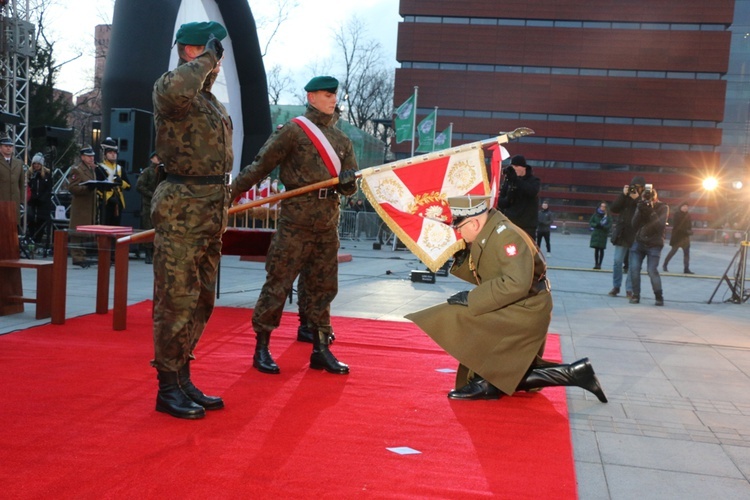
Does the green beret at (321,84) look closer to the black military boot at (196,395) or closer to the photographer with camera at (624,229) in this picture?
the black military boot at (196,395)

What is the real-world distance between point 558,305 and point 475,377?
539cm

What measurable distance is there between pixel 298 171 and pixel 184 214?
124cm

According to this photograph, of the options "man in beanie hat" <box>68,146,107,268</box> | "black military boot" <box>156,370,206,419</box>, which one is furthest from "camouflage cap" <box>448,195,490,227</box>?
"man in beanie hat" <box>68,146,107,268</box>

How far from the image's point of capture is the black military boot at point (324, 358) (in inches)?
189

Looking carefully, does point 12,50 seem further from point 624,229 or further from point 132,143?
point 624,229

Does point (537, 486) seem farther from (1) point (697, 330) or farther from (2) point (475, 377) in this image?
(1) point (697, 330)

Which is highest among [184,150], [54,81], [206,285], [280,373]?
[54,81]

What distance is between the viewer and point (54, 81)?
3112 cm

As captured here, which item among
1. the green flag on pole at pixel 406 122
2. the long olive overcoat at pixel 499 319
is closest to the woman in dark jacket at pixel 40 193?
the green flag on pole at pixel 406 122

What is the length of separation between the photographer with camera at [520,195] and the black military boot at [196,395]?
502 cm

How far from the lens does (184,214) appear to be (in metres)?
3.66

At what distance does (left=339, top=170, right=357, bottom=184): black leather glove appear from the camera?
183 inches

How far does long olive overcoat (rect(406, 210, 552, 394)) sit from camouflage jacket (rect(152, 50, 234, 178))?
1.52 metres

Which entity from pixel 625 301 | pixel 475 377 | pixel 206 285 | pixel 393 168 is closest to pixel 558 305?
pixel 625 301
